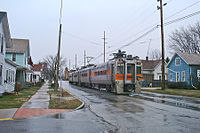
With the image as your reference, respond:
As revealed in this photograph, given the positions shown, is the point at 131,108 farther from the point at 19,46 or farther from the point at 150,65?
the point at 150,65

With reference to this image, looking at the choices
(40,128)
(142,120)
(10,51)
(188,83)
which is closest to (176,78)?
(188,83)

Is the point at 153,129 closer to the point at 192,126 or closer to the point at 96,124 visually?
the point at 192,126

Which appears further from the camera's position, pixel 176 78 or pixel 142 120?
pixel 176 78

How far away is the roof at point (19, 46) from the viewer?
33372 mm

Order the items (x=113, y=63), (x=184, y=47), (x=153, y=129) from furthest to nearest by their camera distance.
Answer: (x=184, y=47) → (x=113, y=63) → (x=153, y=129)

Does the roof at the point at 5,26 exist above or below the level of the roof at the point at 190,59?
above

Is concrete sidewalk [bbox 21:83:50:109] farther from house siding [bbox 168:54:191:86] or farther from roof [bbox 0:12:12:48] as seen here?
house siding [bbox 168:54:191:86]

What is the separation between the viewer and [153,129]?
23.7ft

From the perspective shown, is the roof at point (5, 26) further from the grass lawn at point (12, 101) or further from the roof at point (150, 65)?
the roof at point (150, 65)

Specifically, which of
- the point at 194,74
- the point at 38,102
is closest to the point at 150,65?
the point at 194,74

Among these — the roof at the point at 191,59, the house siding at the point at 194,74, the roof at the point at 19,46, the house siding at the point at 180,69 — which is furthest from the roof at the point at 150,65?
the roof at the point at 19,46

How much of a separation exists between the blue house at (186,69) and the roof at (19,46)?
80.7ft

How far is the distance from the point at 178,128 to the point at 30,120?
18.2ft

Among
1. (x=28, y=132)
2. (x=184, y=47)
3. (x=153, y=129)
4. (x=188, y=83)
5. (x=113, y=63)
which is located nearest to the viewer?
(x=28, y=132)
